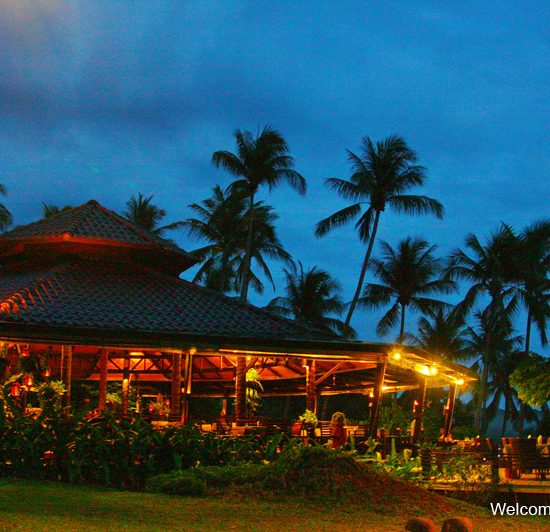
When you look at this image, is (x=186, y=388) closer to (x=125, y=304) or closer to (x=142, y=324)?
(x=142, y=324)

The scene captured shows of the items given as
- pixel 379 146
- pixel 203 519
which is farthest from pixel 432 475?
pixel 379 146

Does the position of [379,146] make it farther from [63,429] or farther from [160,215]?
[63,429]

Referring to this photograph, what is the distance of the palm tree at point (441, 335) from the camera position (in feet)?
144

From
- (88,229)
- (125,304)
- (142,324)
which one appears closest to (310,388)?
(142,324)

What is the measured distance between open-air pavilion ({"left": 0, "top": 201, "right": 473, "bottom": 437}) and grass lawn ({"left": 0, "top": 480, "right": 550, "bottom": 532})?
5164mm

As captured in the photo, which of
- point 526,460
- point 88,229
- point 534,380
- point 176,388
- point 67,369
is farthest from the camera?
point 534,380

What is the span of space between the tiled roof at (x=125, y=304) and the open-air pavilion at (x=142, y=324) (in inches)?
1.1

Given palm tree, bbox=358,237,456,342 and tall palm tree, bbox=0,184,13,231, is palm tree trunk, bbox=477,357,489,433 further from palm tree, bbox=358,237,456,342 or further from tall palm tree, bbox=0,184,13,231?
tall palm tree, bbox=0,184,13,231

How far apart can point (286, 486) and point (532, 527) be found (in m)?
3.38

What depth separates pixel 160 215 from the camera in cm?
4697

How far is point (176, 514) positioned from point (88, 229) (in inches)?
479

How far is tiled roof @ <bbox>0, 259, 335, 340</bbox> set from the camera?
1648cm

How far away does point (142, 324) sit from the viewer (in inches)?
658

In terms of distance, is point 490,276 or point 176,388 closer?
point 176,388
